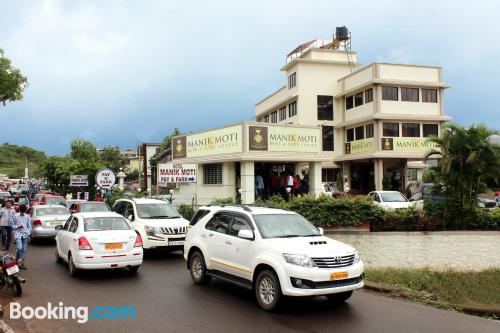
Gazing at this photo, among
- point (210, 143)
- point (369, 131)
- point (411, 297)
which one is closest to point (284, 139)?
point (210, 143)

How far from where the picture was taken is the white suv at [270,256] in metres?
7.72

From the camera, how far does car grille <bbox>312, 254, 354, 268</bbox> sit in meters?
7.77

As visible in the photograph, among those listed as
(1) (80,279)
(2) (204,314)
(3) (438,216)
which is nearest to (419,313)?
(2) (204,314)

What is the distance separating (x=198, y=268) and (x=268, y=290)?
2.69 m

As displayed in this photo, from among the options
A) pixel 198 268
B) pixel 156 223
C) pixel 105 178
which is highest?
pixel 105 178

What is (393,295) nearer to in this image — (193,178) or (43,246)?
(43,246)

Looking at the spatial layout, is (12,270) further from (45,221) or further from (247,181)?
(247,181)

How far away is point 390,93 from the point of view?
37.3 m

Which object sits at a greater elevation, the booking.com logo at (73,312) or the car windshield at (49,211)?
the car windshield at (49,211)

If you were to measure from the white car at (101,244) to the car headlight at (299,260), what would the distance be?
15.9ft

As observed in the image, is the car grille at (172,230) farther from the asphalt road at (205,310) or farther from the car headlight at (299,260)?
the car headlight at (299,260)

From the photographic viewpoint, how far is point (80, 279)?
433 inches

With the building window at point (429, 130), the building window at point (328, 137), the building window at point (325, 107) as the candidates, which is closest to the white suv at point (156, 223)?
the building window at point (429, 130)

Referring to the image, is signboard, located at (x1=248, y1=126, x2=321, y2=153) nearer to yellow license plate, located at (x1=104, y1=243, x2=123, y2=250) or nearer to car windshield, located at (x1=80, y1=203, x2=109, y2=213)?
car windshield, located at (x1=80, y1=203, x2=109, y2=213)
